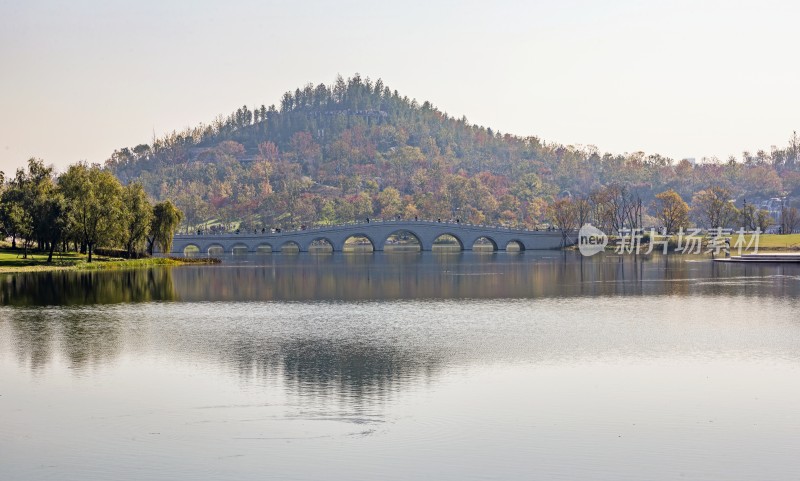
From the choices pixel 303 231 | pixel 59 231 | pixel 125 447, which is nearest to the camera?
pixel 125 447

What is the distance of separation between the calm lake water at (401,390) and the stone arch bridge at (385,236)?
78.3 metres

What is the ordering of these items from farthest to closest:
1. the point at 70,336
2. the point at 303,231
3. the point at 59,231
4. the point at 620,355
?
the point at 303,231 < the point at 59,231 < the point at 70,336 < the point at 620,355

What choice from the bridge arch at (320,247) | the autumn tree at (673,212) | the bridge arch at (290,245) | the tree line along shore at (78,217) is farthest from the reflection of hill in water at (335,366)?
the autumn tree at (673,212)

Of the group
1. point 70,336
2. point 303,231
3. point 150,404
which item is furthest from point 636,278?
point 303,231

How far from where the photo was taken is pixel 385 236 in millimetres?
118688

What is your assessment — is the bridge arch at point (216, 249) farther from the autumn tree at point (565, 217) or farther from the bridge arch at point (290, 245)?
the autumn tree at point (565, 217)

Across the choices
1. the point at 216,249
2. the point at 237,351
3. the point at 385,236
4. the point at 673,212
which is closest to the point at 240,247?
→ the point at 216,249

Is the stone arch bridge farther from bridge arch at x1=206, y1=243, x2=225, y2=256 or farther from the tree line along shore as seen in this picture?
the tree line along shore

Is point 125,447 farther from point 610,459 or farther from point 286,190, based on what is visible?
point 286,190

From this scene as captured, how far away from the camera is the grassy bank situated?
60500 millimetres

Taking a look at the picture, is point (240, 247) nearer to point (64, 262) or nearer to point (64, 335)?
point (64, 262)

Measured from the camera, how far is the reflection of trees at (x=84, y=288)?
38.6m

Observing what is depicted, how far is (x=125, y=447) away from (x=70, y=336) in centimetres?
1344

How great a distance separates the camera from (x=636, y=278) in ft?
175
